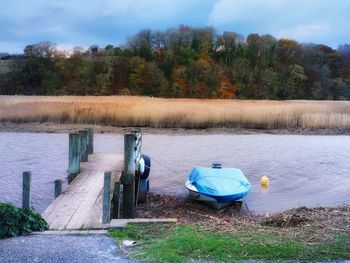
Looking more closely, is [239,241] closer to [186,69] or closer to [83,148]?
[83,148]

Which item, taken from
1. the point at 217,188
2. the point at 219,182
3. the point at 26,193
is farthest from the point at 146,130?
the point at 26,193

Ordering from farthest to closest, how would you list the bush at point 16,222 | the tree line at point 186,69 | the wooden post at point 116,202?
1. the tree line at point 186,69
2. the wooden post at point 116,202
3. the bush at point 16,222

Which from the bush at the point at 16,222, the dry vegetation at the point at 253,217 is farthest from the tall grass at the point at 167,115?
the bush at the point at 16,222

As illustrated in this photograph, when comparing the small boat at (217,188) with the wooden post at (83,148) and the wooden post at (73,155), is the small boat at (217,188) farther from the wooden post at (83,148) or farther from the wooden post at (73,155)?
the wooden post at (83,148)

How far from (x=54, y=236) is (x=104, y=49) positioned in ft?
195

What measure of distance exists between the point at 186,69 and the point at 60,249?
48.4 metres

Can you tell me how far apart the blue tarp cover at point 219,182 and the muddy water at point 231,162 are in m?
0.59

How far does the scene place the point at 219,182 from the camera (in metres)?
10.4

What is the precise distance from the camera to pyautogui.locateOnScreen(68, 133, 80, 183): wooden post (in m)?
10.1

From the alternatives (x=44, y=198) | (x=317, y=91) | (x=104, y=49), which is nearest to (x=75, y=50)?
(x=104, y=49)

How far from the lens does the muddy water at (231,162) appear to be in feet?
37.9

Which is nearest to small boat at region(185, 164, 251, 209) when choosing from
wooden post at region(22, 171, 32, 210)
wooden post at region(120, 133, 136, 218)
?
wooden post at region(120, 133, 136, 218)

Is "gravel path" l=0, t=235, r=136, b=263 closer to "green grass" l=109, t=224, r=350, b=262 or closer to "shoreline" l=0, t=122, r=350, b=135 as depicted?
"green grass" l=109, t=224, r=350, b=262

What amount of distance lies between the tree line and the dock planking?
132 feet
